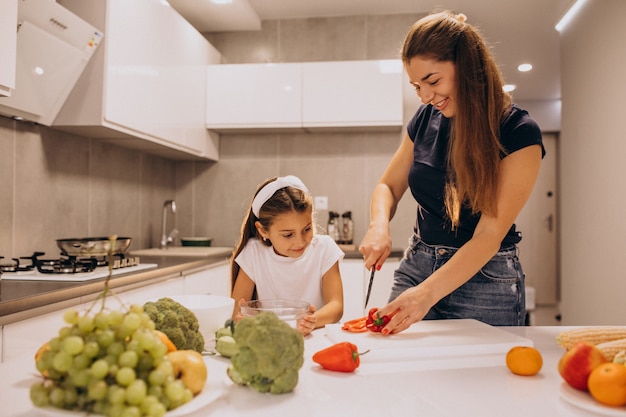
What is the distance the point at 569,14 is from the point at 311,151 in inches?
80.8

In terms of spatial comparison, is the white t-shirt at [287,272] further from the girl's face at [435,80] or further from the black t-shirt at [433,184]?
the girl's face at [435,80]

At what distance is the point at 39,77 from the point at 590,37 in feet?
10.3

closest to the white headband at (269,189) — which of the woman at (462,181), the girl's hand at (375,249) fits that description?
the woman at (462,181)

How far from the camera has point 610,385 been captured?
2.31 ft

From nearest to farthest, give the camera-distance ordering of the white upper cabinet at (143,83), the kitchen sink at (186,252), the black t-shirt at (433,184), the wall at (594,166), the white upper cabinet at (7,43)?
the black t-shirt at (433,184), the white upper cabinet at (7,43), the white upper cabinet at (143,83), the wall at (594,166), the kitchen sink at (186,252)

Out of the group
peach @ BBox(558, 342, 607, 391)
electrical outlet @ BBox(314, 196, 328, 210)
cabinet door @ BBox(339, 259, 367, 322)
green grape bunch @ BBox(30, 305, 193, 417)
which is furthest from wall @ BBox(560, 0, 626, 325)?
green grape bunch @ BBox(30, 305, 193, 417)

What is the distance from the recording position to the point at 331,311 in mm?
1709

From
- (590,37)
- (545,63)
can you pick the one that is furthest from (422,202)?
(545,63)

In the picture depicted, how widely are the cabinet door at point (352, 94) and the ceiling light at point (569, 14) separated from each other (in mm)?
1255

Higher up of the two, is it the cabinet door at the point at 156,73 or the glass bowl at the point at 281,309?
the cabinet door at the point at 156,73

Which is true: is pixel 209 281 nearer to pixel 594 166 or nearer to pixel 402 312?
pixel 402 312

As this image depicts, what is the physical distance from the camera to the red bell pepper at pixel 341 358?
0.88m

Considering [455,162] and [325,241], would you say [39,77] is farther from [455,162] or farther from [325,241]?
[455,162]

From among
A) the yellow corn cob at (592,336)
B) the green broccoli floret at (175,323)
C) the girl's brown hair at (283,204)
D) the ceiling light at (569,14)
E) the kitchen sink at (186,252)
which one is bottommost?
the kitchen sink at (186,252)
